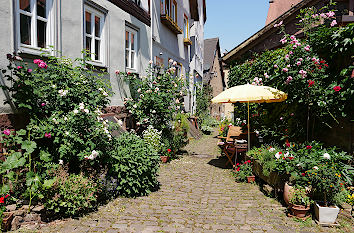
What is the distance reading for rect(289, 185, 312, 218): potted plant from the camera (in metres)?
4.30

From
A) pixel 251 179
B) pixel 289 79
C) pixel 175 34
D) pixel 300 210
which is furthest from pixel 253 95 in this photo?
pixel 175 34

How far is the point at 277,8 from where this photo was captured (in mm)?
15766

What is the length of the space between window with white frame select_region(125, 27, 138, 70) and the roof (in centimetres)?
445

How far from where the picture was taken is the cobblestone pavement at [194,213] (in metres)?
4.00

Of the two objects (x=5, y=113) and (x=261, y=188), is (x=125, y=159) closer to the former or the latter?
(x=5, y=113)

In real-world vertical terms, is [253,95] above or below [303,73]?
below

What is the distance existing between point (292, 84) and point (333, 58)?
0.97m

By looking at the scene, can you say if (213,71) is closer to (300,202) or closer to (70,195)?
(300,202)

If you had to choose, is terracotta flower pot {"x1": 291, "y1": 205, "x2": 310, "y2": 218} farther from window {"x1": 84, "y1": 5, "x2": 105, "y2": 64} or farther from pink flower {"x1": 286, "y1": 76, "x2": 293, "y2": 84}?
window {"x1": 84, "y1": 5, "x2": 105, "y2": 64}

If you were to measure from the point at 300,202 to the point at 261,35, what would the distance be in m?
7.48

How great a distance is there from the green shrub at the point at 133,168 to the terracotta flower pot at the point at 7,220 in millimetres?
1784

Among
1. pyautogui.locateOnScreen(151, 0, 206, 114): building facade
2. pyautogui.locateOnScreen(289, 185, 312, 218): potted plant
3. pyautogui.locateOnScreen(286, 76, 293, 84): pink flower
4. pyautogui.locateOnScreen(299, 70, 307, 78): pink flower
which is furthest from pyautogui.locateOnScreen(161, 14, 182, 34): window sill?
pyautogui.locateOnScreen(289, 185, 312, 218): potted plant

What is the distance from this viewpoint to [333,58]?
5711 millimetres

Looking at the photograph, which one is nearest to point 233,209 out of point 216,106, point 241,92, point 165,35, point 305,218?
point 305,218
